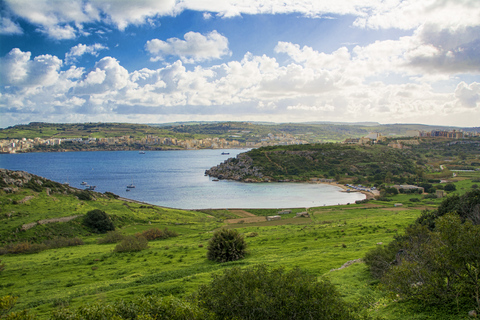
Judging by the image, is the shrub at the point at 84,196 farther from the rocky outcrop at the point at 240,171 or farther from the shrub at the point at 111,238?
the rocky outcrop at the point at 240,171

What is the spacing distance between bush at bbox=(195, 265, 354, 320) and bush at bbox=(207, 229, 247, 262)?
13.5 meters

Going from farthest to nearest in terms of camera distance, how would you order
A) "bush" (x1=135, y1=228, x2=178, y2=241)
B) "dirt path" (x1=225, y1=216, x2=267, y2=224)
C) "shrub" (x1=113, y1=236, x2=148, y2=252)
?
"dirt path" (x1=225, y1=216, x2=267, y2=224) → "bush" (x1=135, y1=228, x2=178, y2=241) → "shrub" (x1=113, y1=236, x2=148, y2=252)

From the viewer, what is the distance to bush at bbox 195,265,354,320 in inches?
342

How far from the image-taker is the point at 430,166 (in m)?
118

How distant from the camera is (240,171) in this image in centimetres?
12538

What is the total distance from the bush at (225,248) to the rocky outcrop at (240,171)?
92.2 meters

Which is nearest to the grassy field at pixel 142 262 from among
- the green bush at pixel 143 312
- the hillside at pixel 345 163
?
the green bush at pixel 143 312

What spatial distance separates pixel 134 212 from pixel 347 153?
348 ft

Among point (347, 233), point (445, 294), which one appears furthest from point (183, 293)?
point (347, 233)

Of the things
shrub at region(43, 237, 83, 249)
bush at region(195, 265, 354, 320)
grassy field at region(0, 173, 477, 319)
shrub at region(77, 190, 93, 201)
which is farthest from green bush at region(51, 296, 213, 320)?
shrub at region(77, 190, 93, 201)

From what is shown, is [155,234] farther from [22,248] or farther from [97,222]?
[22,248]

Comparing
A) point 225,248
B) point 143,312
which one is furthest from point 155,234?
point 143,312

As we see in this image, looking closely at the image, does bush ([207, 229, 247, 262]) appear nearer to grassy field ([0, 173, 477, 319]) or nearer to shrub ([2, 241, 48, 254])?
grassy field ([0, 173, 477, 319])

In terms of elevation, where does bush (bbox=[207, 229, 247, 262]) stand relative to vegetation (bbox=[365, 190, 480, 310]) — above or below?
below
